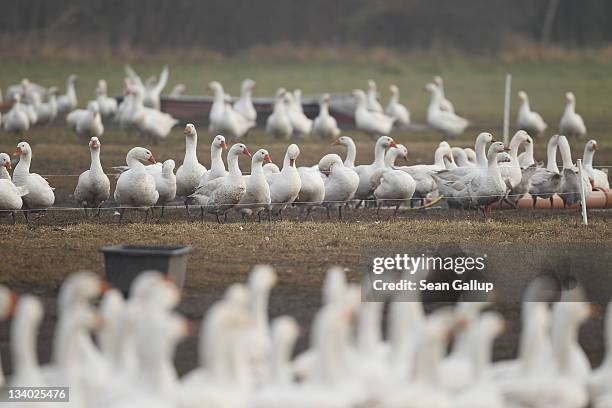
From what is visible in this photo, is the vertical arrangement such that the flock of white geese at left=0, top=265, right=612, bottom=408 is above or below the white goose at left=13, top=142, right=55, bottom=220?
below

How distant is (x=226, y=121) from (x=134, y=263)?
15129mm

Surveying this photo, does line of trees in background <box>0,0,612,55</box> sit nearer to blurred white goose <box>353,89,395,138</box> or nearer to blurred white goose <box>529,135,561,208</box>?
blurred white goose <box>353,89,395,138</box>

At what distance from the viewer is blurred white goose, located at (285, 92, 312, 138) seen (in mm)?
26188

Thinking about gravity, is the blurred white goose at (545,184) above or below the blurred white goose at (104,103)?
below

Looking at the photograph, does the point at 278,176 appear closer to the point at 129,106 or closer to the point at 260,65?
the point at 129,106

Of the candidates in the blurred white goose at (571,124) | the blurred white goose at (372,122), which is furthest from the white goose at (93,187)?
the blurred white goose at (571,124)

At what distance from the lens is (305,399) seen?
6738mm

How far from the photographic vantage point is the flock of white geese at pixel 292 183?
14.5 meters

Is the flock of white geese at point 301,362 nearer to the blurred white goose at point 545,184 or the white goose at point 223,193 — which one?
the white goose at point 223,193

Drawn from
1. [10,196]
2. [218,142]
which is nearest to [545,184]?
[218,142]

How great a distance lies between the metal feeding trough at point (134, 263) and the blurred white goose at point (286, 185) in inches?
183

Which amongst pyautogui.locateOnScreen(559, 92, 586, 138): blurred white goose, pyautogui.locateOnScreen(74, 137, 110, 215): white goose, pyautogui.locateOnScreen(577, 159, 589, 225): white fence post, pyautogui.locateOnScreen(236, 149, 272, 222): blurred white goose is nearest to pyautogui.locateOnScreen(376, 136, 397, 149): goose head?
pyautogui.locateOnScreen(236, 149, 272, 222): blurred white goose

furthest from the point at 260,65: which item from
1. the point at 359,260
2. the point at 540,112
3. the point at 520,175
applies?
the point at 359,260

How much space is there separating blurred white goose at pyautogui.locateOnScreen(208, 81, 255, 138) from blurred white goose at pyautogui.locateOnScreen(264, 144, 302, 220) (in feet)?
33.4
